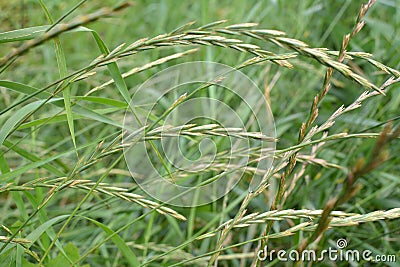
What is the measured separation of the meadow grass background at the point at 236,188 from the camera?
1.38m

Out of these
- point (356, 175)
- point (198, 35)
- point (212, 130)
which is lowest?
point (356, 175)

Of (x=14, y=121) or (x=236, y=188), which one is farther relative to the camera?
(x=236, y=188)

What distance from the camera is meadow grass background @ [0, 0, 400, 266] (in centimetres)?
138

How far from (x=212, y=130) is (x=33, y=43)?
335mm

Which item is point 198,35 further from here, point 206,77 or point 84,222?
point 206,77

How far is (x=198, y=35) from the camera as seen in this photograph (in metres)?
0.81

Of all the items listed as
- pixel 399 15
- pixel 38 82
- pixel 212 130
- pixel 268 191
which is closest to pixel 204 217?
pixel 268 191

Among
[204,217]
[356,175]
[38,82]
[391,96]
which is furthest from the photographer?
[38,82]

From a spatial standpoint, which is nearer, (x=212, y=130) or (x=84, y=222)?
(x=212, y=130)

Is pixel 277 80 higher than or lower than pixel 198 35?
higher

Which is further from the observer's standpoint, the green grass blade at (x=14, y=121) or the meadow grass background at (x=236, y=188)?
the meadow grass background at (x=236, y=188)

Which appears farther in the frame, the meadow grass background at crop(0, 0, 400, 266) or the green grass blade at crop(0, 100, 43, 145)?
the meadow grass background at crop(0, 0, 400, 266)

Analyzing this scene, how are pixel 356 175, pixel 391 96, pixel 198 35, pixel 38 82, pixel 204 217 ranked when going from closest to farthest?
pixel 356 175 → pixel 198 35 → pixel 204 217 → pixel 391 96 → pixel 38 82

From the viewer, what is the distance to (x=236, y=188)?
1.67 meters
